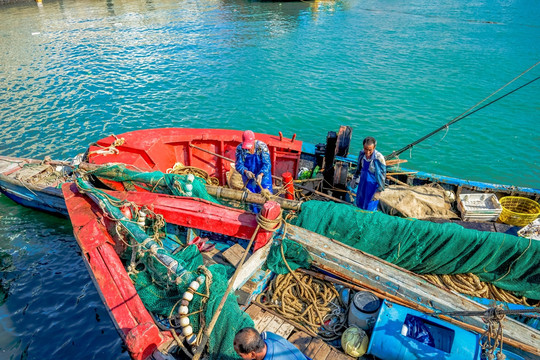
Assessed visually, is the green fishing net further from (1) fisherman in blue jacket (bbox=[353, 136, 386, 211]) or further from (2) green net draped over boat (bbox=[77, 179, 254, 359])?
(1) fisherman in blue jacket (bbox=[353, 136, 386, 211])

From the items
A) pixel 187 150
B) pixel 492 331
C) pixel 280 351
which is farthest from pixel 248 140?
pixel 492 331

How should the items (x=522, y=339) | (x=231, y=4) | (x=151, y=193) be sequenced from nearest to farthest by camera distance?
(x=522, y=339) → (x=151, y=193) → (x=231, y=4)

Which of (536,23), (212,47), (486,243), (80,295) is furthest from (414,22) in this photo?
(80,295)

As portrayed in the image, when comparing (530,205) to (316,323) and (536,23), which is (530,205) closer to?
(316,323)

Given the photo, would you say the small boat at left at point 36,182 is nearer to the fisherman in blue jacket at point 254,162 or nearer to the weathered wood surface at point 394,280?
the fisherman in blue jacket at point 254,162

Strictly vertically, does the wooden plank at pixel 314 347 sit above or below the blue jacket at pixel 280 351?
Answer: below

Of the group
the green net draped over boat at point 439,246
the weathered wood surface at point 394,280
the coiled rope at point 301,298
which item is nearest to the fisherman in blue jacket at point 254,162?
the green net draped over boat at point 439,246

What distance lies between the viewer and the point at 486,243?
484 centimetres

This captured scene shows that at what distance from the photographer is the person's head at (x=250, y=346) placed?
3029 millimetres

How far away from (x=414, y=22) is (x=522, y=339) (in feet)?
107

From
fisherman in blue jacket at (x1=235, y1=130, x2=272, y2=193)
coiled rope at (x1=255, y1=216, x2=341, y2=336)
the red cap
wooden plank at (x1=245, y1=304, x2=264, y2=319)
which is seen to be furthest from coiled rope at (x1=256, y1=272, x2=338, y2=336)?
the red cap

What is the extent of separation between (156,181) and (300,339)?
3.94 meters

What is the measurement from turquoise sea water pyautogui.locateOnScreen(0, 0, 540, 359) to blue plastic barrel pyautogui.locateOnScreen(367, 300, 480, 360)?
4.61 m

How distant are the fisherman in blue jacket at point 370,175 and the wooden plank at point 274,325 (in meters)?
3.12
